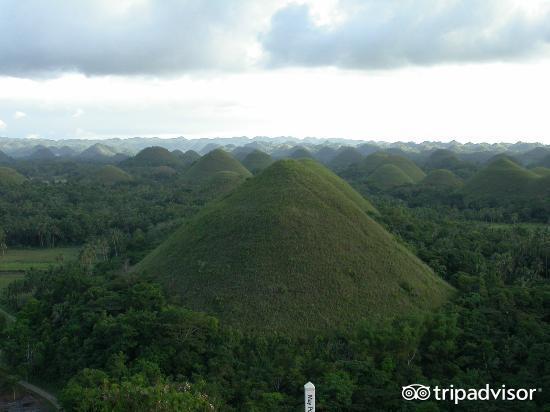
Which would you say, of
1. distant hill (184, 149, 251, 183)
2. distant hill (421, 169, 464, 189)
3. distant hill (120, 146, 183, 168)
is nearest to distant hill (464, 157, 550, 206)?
distant hill (421, 169, 464, 189)

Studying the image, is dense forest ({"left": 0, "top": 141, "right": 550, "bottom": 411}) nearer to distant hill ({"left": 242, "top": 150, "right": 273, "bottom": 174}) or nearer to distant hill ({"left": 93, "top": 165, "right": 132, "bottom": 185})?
distant hill ({"left": 93, "top": 165, "right": 132, "bottom": 185})

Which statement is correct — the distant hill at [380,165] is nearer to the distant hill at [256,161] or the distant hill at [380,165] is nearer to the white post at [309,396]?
the distant hill at [256,161]

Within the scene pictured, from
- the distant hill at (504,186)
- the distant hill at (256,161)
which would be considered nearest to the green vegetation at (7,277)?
the distant hill at (504,186)

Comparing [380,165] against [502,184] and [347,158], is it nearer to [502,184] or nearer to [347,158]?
[502,184]

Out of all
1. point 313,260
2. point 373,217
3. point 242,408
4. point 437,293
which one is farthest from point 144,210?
point 242,408

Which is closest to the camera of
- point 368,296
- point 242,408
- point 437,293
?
point 242,408

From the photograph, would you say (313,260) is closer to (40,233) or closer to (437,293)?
(437,293)

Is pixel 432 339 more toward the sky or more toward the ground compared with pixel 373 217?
more toward the ground

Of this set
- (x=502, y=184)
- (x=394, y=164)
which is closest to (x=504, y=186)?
(x=502, y=184)
